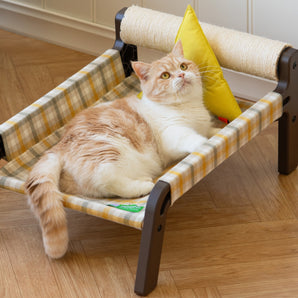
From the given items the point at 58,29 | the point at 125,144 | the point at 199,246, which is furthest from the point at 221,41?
the point at 58,29

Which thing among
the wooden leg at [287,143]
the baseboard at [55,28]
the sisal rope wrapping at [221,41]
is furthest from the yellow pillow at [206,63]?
the baseboard at [55,28]

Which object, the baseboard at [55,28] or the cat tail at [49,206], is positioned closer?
the cat tail at [49,206]

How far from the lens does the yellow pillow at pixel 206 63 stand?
93.8 inches

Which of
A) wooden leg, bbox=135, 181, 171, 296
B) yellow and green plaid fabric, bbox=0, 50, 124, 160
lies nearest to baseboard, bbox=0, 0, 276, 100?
yellow and green plaid fabric, bbox=0, 50, 124, 160

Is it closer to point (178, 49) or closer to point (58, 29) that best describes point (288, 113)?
point (178, 49)

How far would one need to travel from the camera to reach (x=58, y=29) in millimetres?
3520

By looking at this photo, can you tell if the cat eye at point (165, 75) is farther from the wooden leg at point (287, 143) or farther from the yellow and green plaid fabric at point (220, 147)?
the wooden leg at point (287, 143)

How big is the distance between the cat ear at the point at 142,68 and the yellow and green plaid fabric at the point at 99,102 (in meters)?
0.33

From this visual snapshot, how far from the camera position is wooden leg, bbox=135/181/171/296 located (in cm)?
189

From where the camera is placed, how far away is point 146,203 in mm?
1941

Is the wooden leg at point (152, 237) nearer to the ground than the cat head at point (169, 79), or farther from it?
nearer to the ground

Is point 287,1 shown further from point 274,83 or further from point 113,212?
point 113,212

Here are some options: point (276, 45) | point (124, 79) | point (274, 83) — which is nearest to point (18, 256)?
point (124, 79)

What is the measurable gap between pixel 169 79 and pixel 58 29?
144 cm
